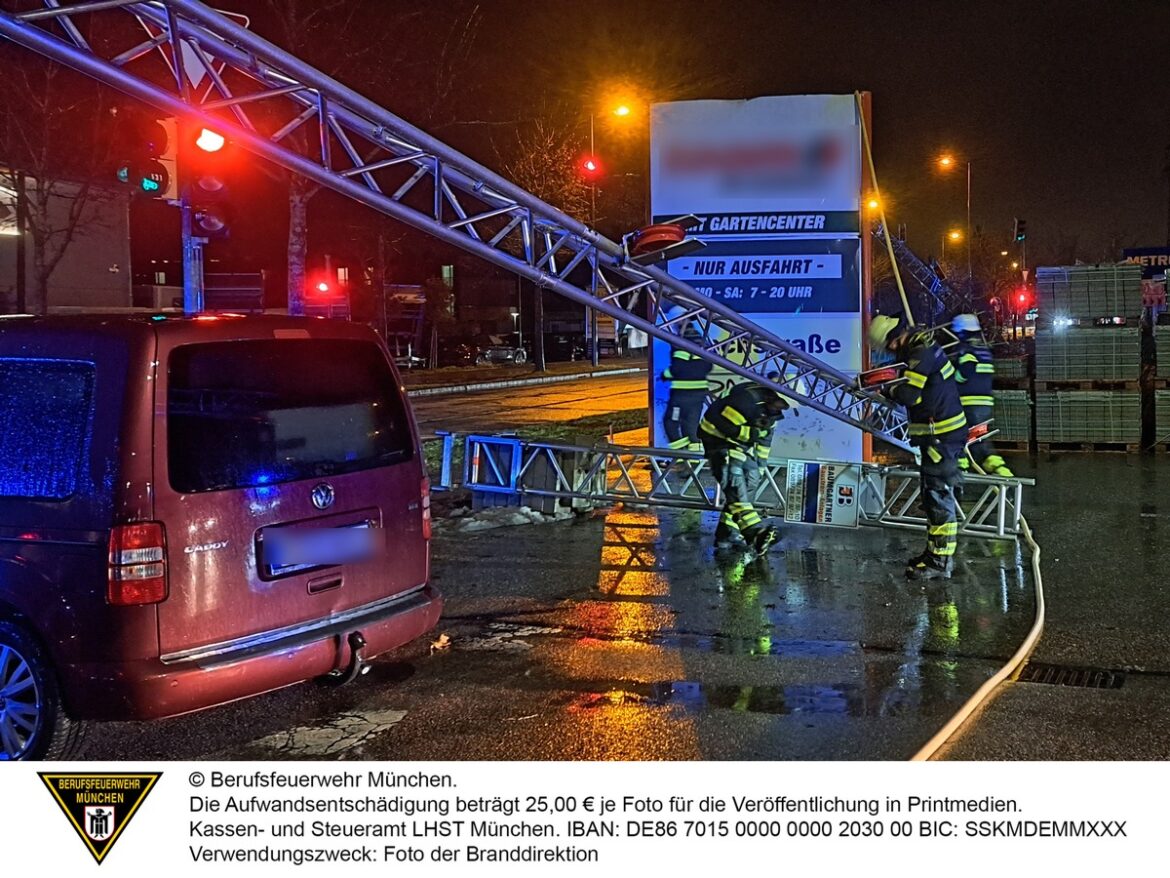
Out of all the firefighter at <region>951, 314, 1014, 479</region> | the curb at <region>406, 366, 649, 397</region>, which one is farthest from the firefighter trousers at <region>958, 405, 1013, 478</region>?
the curb at <region>406, 366, 649, 397</region>

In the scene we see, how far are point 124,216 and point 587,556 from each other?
27146 mm

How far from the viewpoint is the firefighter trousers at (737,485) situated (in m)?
8.06

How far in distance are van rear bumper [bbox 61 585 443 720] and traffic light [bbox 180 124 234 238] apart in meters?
6.31

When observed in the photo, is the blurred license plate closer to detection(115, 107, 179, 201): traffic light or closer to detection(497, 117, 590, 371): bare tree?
detection(115, 107, 179, 201): traffic light

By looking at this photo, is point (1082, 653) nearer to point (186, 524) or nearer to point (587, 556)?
point (587, 556)

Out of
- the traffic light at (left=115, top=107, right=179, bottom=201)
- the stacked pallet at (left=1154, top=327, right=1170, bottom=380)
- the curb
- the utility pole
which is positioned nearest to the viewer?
the traffic light at (left=115, top=107, right=179, bottom=201)

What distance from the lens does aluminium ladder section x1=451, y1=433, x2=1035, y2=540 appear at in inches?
356

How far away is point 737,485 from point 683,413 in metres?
3.68

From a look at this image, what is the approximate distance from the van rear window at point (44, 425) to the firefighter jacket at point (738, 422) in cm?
512

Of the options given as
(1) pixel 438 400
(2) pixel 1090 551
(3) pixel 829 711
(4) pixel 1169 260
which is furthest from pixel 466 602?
(4) pixel 1169 260

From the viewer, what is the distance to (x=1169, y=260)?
33.2 metres

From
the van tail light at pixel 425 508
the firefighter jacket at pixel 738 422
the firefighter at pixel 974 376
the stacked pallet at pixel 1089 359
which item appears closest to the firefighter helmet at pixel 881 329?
the firefighter at pixel 974 376
